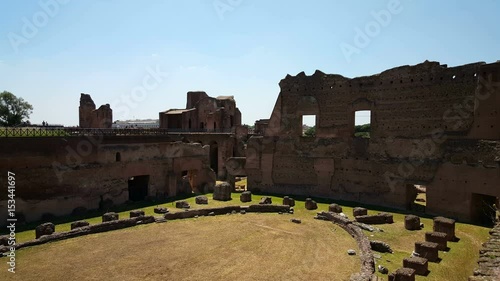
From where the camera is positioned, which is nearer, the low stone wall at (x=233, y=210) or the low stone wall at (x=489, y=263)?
the low stone wall at (x=489, y=263)

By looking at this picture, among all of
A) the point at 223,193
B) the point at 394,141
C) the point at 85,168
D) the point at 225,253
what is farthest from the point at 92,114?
the point at 394,141

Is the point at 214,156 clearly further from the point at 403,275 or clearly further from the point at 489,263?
the point at 489,263

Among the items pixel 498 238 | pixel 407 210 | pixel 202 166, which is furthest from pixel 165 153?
pixel 498 238

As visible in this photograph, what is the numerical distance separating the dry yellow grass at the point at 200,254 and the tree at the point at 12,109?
33.1 metres

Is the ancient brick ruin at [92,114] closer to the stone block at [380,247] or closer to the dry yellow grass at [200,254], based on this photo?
the dry yellow grass at [200,254]

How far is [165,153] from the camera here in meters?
21.5

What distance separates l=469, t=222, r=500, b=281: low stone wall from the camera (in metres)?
7.40

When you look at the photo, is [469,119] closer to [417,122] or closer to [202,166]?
[417,122]

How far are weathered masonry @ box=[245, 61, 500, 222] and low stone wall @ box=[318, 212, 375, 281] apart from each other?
15.6ft

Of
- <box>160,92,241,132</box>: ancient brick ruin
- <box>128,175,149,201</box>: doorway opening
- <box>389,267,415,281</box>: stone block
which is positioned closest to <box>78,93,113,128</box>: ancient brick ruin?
<box>160,92,241,132</box>: ancient brick ruin

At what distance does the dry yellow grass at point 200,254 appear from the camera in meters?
9.98

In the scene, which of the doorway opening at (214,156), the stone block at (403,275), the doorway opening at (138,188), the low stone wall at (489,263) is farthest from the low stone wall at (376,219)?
the doorway opening at (214,156)

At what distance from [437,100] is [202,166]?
1407 cm

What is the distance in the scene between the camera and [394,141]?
62.0ft
